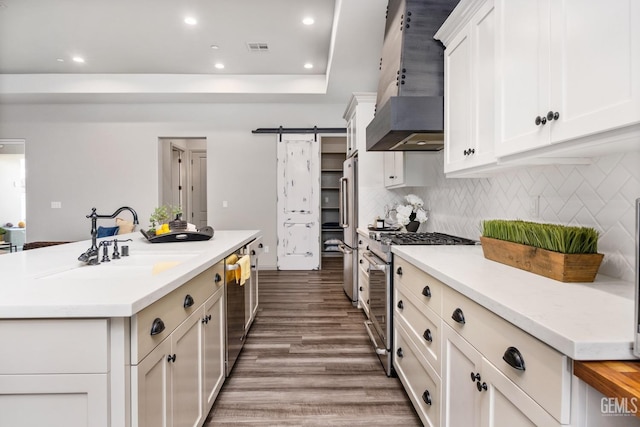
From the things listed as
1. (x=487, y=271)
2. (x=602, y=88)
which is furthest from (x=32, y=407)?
(x=602, y=88)

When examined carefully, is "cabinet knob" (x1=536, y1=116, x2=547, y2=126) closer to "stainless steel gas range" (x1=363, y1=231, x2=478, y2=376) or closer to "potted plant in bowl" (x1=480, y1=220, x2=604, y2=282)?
"potted plant in bowl" (x1=480, y1=220, x2=604, y2=282)

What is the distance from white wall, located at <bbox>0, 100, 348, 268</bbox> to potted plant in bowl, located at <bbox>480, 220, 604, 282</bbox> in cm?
483

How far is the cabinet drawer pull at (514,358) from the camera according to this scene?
83 cm

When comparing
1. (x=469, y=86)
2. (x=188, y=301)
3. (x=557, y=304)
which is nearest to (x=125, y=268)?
(x=188, y=301)

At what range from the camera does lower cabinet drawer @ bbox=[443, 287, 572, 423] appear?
703mm

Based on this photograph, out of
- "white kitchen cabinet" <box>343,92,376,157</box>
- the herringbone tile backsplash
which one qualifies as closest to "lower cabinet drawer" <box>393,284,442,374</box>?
the herringbone tile backsplash

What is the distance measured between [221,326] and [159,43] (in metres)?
3.97

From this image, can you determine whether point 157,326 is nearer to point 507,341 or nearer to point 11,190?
point 507,341

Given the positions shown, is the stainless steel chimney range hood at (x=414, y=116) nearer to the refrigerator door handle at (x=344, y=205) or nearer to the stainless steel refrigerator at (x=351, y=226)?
the stainless steel refrigerator at (x=351, y=226)

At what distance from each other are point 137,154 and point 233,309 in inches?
194

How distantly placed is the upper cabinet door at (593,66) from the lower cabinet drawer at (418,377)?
111 cm

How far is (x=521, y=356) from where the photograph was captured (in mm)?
833

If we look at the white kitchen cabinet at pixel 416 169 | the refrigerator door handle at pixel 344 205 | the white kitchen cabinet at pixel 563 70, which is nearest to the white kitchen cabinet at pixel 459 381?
the white kitchen cabinet at pixel 563 70

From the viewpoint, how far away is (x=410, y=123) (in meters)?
2.05
